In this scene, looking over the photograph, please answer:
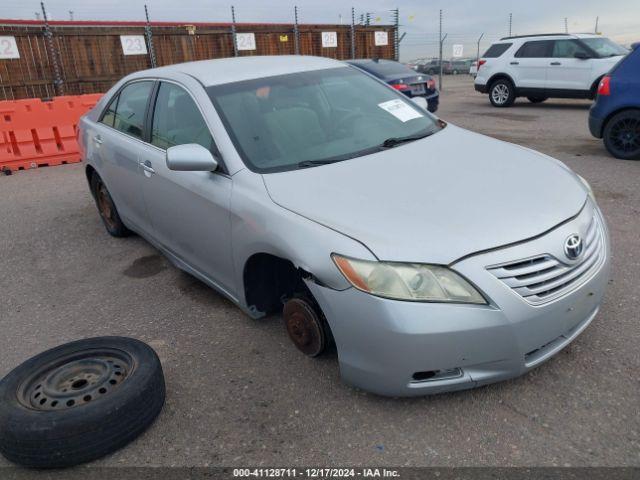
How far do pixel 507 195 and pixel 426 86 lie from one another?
9.62 metres

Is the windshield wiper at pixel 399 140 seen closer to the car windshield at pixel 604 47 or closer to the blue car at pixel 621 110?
the blue car at pixel 621 110

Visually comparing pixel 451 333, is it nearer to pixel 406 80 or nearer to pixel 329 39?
pixel 406 80

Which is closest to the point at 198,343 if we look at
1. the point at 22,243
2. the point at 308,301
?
the point at 308,301

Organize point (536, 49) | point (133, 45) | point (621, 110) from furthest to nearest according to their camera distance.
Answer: point (133, 45) → point (536, 49) → point (621, 110)

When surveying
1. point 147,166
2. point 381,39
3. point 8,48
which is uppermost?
point 8,48

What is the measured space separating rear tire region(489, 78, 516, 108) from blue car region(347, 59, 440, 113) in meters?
2.54

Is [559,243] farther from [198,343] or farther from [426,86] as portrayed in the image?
[426,86]

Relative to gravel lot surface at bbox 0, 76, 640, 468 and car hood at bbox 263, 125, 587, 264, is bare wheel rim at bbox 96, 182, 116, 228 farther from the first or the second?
car hood at bbox 263, 125, 587, 264

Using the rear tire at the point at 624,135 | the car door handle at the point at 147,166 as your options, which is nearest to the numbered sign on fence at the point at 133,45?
the rear tire at the point at 624,135

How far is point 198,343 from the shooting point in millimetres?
3223

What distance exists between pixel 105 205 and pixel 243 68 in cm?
233

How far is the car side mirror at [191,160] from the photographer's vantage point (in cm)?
291

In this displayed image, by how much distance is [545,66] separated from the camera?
12.3 meters

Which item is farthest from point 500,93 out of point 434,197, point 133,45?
point 434,197
